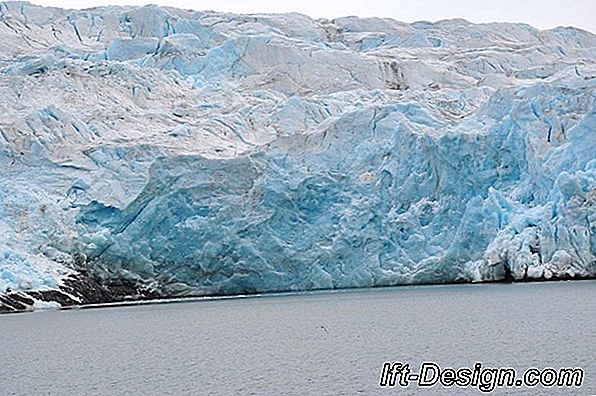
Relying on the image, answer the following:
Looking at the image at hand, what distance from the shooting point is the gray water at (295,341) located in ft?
58.5

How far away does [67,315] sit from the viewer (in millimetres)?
30562

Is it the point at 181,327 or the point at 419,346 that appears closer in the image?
the point at 419,346

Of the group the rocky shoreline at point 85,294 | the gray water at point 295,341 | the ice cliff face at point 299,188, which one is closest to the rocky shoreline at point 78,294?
the rocky shoreline at point 85,294

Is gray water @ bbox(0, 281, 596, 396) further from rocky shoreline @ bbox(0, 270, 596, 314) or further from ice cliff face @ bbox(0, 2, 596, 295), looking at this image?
ice cliff face @ bbox(0, 2, 596, 295)

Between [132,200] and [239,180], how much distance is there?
3602 millimetres

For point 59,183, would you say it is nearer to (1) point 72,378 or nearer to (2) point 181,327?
(2) point 181,327

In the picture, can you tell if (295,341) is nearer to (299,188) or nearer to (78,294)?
(299,188)

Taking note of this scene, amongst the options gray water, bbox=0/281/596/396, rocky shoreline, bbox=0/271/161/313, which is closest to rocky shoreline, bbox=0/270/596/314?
rocky shoreline, bbox=0/271/161/313

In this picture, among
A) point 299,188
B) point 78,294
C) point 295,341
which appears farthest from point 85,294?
point 295,341

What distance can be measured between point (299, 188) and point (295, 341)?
1138 cm

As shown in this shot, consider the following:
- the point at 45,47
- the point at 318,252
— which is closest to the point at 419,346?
the point at 318,252

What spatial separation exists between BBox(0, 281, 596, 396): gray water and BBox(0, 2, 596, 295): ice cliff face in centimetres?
137

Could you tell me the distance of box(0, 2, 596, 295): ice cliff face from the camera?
31.5 metres

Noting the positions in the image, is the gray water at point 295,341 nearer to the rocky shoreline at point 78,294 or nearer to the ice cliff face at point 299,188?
the rocky shoreline at point 78,294
